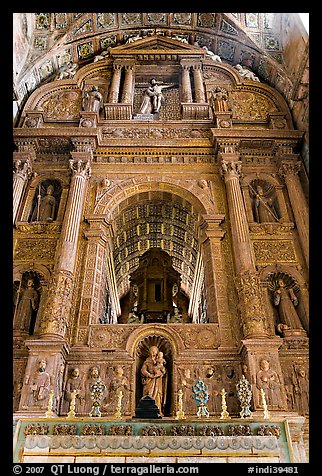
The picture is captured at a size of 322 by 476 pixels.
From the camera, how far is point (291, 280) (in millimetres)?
15203

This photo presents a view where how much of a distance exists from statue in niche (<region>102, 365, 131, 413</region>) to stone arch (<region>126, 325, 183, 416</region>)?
491 millimetres

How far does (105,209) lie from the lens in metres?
16.4

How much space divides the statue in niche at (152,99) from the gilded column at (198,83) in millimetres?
1422

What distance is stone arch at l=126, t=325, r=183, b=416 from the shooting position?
13.4 m

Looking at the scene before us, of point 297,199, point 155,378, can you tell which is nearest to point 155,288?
point 155,378

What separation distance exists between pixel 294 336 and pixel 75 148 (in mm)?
10134

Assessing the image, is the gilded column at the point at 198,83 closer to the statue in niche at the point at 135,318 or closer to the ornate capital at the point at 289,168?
the ornate capital at the point at 289,168

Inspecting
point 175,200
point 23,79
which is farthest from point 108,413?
point 23,79

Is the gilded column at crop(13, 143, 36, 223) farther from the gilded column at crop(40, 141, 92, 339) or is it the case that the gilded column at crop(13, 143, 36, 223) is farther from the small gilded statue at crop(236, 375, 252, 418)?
the small gilded statue at crop(236, 375, 252, 418)

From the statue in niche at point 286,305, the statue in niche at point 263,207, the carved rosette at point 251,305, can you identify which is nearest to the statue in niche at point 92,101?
the statue in niche at point 263,207

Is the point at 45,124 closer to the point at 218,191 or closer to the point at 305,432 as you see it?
the point at 218,191

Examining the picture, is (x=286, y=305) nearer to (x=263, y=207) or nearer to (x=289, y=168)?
(x=263, y=207)

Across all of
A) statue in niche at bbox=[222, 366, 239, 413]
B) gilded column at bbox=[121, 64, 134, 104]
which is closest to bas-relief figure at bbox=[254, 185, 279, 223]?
statue in niche at bbox=[222, 366, 239, 413]

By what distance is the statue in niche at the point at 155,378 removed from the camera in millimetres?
12922
